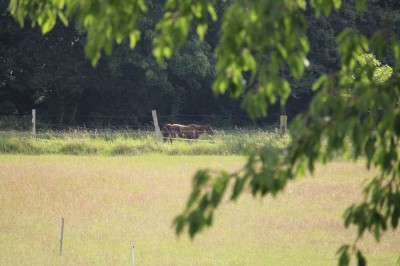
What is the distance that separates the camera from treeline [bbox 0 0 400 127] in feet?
152

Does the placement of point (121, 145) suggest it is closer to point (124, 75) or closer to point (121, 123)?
point (121, 123)

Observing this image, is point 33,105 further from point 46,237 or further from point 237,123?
point 46,237

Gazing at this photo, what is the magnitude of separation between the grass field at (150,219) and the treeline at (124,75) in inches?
740

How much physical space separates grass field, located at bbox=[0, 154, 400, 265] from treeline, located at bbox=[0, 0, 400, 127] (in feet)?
61.7

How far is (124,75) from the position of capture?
160 ft

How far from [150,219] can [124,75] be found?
3120cm

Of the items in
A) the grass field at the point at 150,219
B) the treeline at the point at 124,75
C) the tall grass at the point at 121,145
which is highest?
the treeline at the point at 124,75

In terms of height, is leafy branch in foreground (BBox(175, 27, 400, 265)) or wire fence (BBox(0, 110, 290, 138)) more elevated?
leafy branch in foreground (BBox(175, 27, 400, 265))

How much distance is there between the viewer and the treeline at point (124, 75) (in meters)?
46.2

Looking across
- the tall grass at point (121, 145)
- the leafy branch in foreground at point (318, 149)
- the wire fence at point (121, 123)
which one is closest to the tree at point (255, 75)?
the leafy branch in foreground at point (318, 149)

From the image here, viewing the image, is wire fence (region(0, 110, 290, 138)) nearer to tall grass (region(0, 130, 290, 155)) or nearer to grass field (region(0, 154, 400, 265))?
tall grass (region(0, 130, 290, 155))

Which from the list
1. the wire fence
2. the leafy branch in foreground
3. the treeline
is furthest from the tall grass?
the leafy branch in foreground

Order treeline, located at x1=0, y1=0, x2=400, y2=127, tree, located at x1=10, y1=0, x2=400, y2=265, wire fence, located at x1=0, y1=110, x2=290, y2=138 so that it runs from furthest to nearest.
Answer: treeline, located at x1=0, y1=0, x2=400, y2=127, wire fence, located at x1=0, y1=110, x2=290, y2=138, tree, located at x1=10, y1=0, x2=400, y2=265

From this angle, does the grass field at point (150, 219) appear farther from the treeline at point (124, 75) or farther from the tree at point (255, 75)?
the treeline at point (124, 75)
